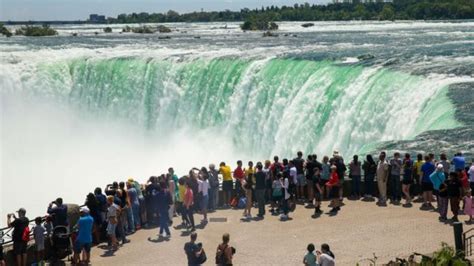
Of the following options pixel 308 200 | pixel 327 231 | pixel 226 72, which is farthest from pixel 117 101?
pixel 327 231

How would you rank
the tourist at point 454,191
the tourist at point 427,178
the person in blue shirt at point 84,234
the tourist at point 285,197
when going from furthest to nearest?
the tourist at point 285,197
the tourist at point 427,178
the tourist at point 454,191
the person in blue shirt at point 84,234

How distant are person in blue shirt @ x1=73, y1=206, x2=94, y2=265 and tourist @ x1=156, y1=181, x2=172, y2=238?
1.57m

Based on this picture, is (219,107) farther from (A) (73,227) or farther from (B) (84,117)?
(A) (73,227)

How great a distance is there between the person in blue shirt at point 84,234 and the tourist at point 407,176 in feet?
19.8

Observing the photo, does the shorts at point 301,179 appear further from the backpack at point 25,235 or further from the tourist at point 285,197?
the backpack at point 25,235

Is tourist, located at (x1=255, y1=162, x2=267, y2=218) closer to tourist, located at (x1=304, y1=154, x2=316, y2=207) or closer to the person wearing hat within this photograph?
tourist, located at (x1=304, y1=154, x2=316, y2=207)

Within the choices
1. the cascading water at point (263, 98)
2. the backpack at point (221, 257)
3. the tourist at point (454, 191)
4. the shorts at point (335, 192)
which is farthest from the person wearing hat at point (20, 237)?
the cascading water at point (263, 98)

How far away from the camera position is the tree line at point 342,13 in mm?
100938

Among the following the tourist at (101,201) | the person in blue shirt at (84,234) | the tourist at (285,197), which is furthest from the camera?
the tourist at (285,197)

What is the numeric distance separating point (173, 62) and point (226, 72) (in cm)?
394

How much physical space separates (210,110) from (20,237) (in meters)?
19.8

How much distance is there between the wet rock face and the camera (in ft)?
61.1

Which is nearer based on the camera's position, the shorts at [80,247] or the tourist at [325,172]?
the shorts at [80,247]

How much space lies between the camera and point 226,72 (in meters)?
32.7
